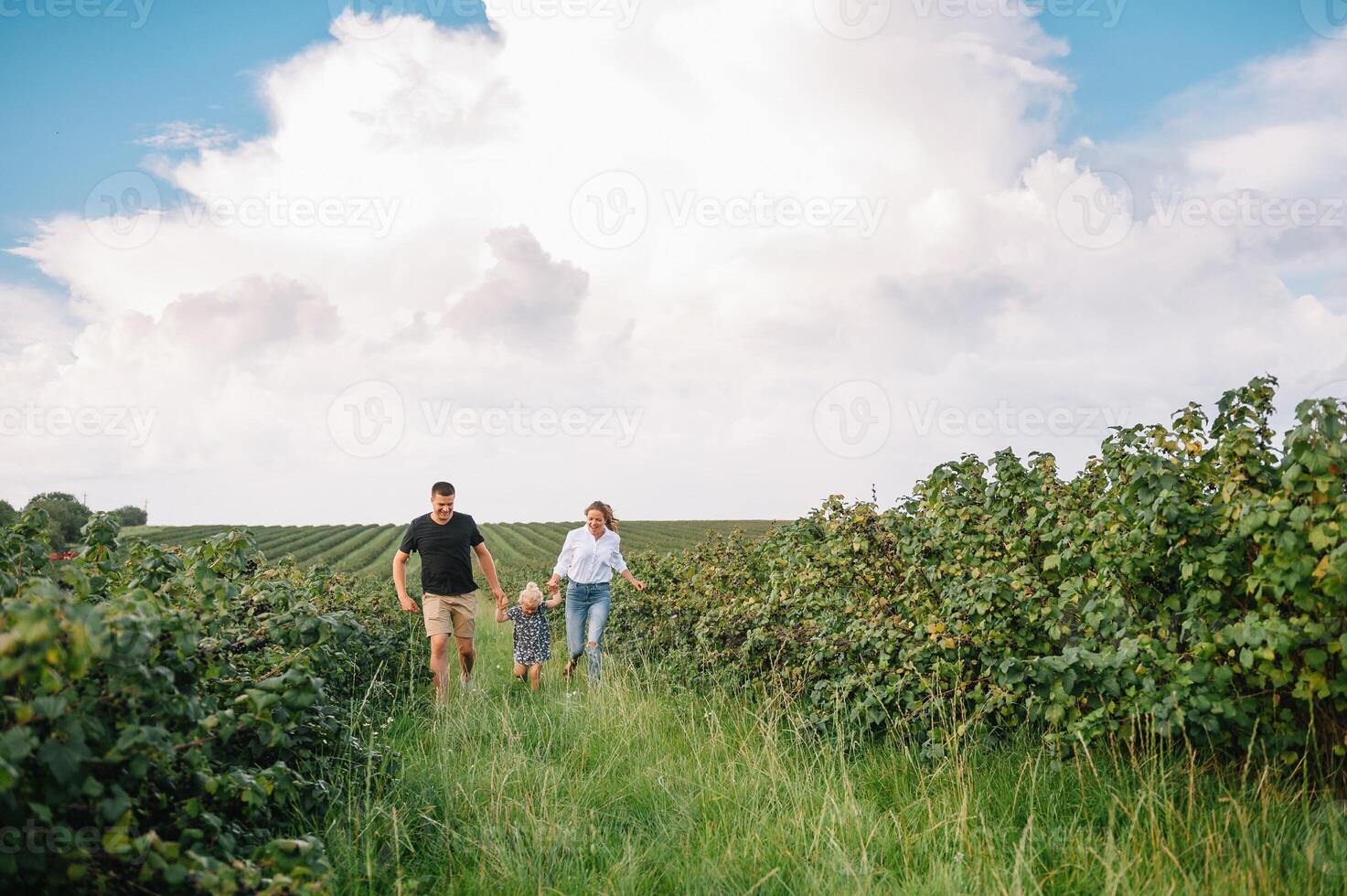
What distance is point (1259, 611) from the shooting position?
4.34 meters

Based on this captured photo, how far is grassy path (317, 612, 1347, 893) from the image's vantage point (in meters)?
3.69

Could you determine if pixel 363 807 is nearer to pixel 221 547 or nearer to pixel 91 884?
pixel 221 547

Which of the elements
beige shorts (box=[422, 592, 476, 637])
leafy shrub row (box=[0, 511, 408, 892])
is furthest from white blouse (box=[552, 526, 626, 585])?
leafy shrub row (box=[0, 511, 408, 892])

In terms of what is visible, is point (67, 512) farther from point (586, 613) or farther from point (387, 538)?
point (586, 613)

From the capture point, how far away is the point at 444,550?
8477 mm

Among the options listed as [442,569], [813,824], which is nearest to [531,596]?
[442,569]

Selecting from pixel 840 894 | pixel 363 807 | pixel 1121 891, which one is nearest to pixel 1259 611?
pixel 1121 891

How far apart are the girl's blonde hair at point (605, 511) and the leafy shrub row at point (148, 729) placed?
5.30 metres

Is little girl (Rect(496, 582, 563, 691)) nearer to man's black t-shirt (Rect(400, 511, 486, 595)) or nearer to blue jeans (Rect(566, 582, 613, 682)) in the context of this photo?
blue jeans (Rect(566, 582, 613, 682))

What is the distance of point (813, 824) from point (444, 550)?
524 centimetres

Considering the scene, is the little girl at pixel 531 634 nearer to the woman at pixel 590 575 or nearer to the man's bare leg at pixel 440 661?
the woman at pixel 590 575

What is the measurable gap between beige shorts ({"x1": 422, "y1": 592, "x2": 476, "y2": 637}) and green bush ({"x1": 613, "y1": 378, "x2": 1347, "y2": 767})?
10.5ft

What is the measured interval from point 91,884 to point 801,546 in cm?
569

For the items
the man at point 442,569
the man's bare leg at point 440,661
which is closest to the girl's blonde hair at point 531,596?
the man at point 442,569
